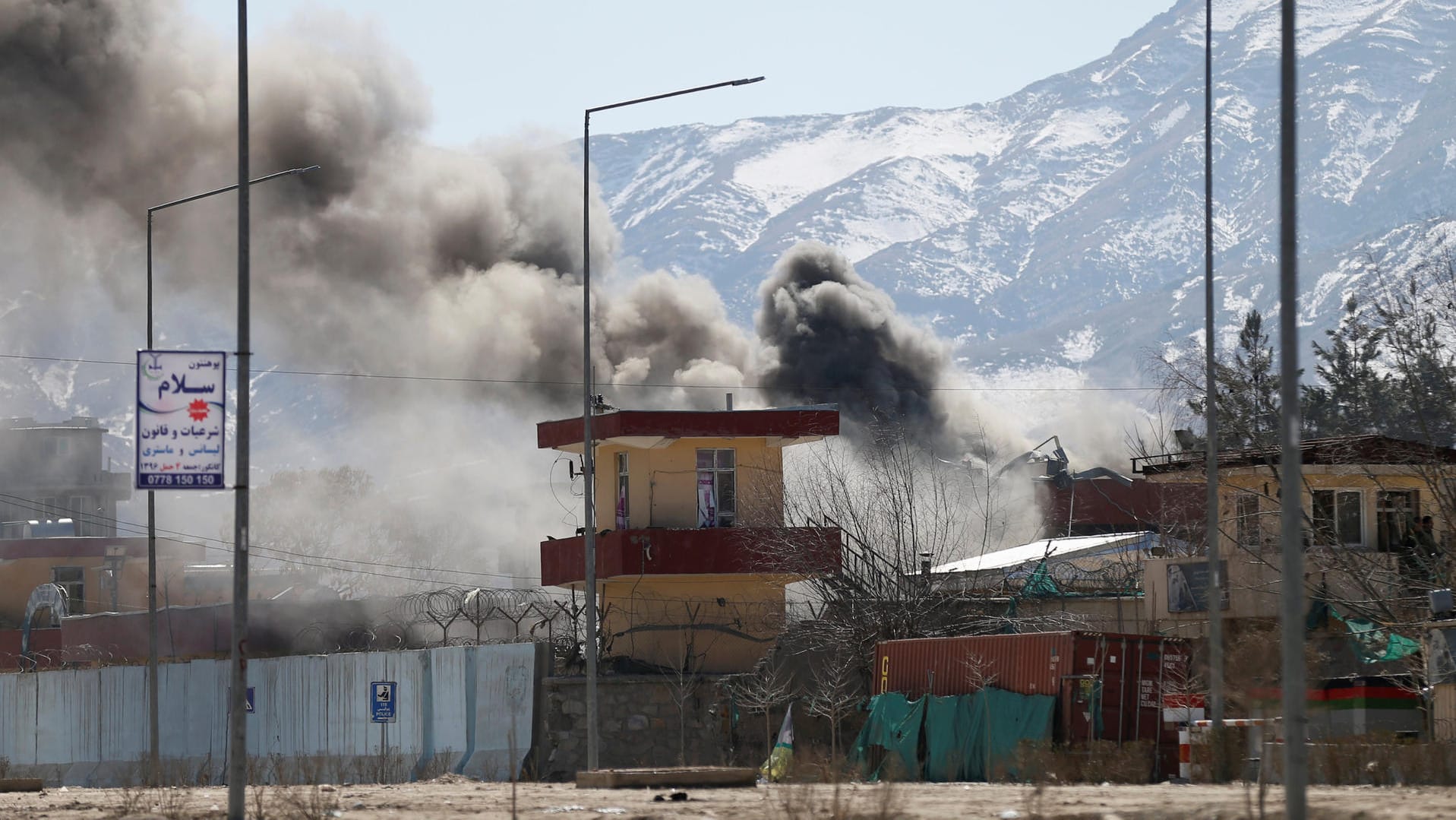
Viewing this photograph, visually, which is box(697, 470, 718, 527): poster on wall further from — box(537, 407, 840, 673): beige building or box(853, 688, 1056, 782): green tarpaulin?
box(853, 688, 1056, 782): green tarpaulin

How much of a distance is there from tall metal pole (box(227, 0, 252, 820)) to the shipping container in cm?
1402

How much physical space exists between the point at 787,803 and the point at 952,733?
14.8 m

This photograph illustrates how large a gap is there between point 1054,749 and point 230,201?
1684 inches

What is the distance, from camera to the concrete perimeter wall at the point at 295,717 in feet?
116

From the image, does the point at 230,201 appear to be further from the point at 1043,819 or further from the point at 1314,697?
the point at 1043,819

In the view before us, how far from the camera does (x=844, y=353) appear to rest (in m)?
83.1

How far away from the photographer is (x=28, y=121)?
56.5 metres

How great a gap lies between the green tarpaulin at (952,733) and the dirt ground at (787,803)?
17.0 feet

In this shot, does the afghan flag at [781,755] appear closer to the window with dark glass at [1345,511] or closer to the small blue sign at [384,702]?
the small blue sign at [384,702]

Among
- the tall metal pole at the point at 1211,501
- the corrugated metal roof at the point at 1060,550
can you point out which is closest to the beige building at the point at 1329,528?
the corrugated metal roof at the point at 1060,550

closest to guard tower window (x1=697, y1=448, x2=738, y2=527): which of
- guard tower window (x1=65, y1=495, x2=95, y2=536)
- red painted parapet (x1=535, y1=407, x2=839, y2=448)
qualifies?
red painted parapet (x1=535, y1=407, x2=839, y2=448)

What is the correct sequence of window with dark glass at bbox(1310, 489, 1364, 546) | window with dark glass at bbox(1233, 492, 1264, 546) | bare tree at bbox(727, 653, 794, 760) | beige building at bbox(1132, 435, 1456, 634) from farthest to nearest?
window with dark glass at bbox(1233, 492, 1264, 546) → window with dark glass at bbox(1310, 489, 1364, 546) → beige building at bbox(1132, 435, 1456, 634) → bare tree at bbox(727, 653, 794, 760)

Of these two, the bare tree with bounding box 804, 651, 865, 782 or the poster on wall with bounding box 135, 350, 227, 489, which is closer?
the poster on wall with bounding box 135, 350, 227, 489

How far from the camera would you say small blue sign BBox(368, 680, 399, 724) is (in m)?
36.0
